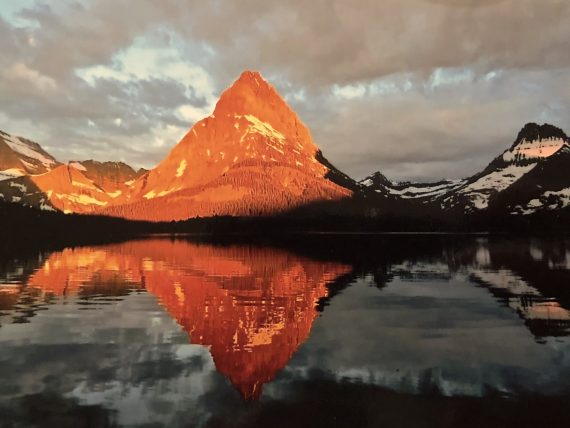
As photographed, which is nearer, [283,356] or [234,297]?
[283,356]

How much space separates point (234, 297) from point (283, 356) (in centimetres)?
2346

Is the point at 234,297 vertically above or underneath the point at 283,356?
above

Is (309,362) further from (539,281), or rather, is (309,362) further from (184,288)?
(539,281)

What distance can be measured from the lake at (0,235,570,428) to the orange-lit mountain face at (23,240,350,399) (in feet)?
0.66

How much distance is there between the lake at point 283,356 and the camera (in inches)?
848

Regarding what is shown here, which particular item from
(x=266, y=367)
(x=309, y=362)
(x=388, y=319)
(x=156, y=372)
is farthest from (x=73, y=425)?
(x=388, y=319)

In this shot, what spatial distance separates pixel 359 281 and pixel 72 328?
40.1 meters

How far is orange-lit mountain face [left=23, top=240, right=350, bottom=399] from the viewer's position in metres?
30.0

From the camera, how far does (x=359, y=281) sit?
69.1m

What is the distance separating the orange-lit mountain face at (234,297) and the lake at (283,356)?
0.20 metres

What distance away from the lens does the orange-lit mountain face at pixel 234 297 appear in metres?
30.0

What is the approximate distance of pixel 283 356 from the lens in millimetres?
30000

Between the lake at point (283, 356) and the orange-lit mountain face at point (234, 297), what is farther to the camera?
the orange-lit mountain face at point (234, 297)

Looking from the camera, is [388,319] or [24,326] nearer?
[24,326]
